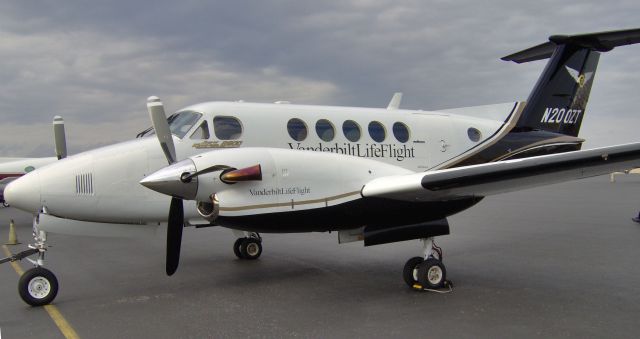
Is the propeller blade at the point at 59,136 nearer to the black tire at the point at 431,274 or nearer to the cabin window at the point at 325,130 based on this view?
the cabin window at the point at 325,130

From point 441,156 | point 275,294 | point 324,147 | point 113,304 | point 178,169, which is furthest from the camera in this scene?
point 441,156

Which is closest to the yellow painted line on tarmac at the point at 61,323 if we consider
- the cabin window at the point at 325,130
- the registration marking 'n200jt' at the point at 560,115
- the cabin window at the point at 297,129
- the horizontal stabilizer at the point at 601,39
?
the cabin window at the point at 297,129

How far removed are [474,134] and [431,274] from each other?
12.6ft

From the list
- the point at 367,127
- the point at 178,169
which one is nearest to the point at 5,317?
the point at 178,169

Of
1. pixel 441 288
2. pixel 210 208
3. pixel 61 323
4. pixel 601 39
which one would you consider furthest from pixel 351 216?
pixel 601 39

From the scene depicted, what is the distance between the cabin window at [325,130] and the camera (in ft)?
27.0

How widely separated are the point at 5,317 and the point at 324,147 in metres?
4.88

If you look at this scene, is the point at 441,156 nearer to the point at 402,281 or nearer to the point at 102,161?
the point at 402,281

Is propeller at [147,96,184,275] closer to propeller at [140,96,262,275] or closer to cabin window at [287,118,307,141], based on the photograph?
propeller at [140,96,262,275]

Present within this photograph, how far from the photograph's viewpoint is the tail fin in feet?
33.4

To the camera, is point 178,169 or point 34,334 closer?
point 34,334

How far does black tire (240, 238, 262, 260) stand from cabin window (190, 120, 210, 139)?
2934mm

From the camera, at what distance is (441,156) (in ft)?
30.5

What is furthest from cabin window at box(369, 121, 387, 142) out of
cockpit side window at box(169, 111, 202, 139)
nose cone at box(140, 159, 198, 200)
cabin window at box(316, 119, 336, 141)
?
nose cone at box(140, 159, 198, 200)
